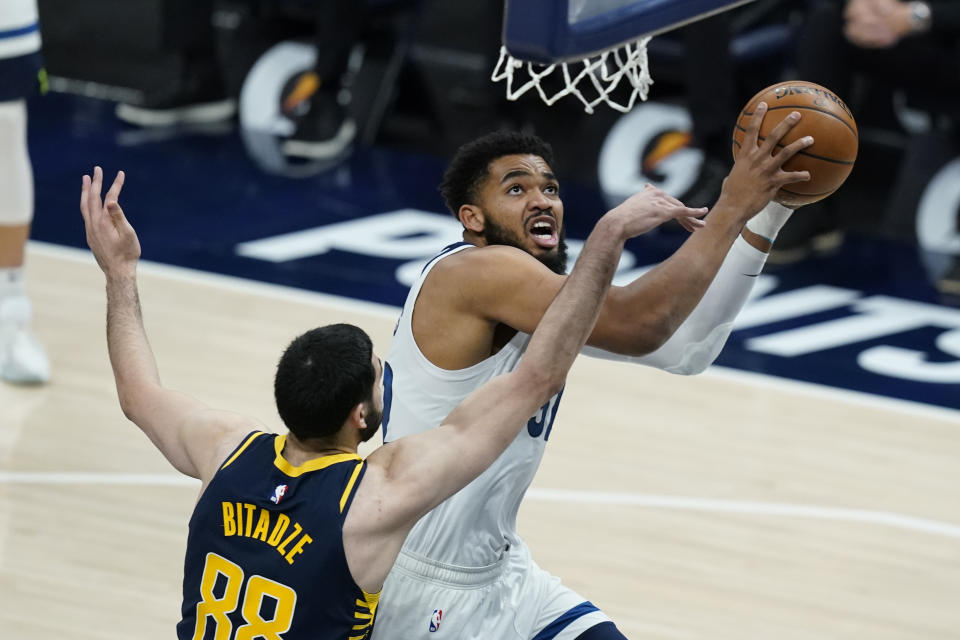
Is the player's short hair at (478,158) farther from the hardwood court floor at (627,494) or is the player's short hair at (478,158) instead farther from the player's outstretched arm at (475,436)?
the hardwood court floor at (627,494)

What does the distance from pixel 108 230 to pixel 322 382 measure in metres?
0.65

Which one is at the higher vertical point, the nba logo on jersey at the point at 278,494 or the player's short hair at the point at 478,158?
the player's short hair at the point at 478,158

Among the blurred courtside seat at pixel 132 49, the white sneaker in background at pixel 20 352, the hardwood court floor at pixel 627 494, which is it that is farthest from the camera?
the blurred courtside seat at pixel 132 49

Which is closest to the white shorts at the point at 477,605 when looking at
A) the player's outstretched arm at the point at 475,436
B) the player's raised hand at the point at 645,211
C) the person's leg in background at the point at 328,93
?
the player's outstretched arm at the point at 475,436

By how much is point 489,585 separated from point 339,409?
78 cm

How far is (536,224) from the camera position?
11.7ft

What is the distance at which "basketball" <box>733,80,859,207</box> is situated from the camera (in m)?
3.34

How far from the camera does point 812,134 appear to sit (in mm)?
3340

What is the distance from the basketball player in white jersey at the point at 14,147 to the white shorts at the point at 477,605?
3198mm

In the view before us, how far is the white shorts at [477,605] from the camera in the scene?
347 cm

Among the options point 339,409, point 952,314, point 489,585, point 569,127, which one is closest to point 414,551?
point 489,585

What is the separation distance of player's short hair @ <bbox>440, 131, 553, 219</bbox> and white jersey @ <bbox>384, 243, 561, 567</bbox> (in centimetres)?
19

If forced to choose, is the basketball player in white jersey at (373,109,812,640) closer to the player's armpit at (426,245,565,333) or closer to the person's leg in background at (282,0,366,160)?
the player's armpit at (426,245,565,333)

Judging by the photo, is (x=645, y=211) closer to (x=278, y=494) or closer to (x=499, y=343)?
(x=499, y=343)
